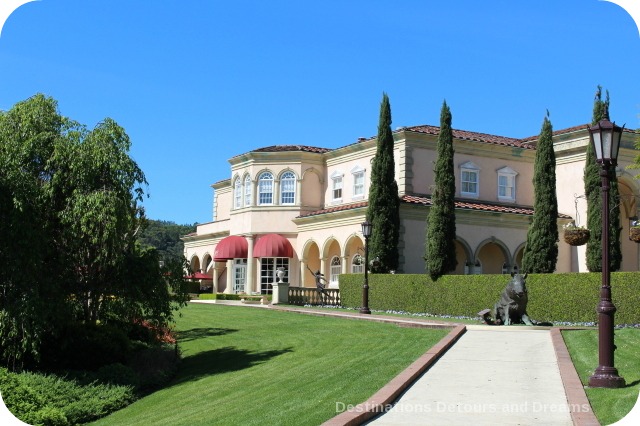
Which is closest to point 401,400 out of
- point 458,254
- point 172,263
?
point 172,263

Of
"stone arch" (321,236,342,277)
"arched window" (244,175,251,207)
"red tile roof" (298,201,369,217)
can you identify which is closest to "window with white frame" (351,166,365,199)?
"red tile roof" (298,201,369,217)

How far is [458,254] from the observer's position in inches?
1563

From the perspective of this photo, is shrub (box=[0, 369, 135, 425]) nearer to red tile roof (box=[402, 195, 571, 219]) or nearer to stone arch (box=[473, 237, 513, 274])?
red tile roof (box=[402, 195, 571, 219])

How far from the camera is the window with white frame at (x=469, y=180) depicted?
1638 inches

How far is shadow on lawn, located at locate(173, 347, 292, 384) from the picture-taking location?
18234mm

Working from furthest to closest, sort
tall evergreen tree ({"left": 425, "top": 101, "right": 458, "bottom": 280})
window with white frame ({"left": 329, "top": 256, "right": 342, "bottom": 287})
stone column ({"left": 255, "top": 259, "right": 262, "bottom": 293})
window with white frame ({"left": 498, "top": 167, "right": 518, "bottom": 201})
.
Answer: stone column ({"left": 255, "top": 259, "right": 262, "bottom": 293}), window with white frame ({"left": 498, "top": 167, "right": 518, "bottom": 201}), window with white frame ({"left": 329, "top": 256, "right": 342, "bottom": 287}), tall evergreen tree ({"left": 425, "top": 101, "right": 458, "bottom": 280})

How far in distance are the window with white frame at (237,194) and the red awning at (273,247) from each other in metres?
3.91

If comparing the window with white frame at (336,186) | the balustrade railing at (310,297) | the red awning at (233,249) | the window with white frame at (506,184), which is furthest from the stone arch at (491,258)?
the red awning at (233,249)

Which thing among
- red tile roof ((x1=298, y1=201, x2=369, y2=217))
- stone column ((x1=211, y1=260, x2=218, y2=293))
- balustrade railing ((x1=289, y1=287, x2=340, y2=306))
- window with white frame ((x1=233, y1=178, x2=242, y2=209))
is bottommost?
balustrade railing ((x1=289, y1=287, x2=340, y2=306))

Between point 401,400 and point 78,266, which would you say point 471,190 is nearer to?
point 78,266

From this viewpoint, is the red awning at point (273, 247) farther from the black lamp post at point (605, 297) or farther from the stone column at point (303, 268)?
the black lamp post at point (605, 297)

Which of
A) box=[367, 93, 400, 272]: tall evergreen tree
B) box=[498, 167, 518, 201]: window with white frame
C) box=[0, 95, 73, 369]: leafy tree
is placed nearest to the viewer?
box=[0, 95, 73, 369]: leafy tree

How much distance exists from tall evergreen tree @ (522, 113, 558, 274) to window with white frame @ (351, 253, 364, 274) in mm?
12670

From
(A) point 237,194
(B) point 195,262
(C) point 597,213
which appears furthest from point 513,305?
(B) point 195,262
